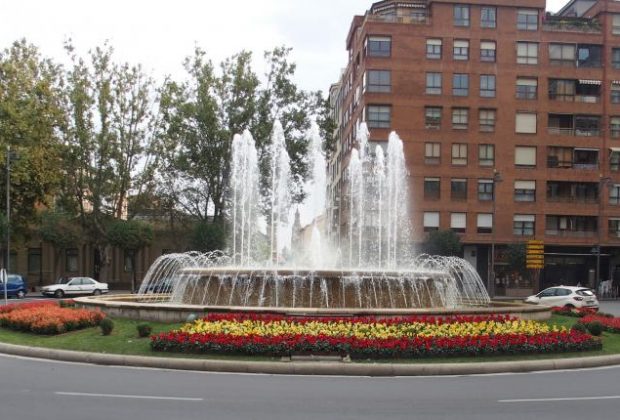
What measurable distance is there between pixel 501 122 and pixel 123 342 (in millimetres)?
45066

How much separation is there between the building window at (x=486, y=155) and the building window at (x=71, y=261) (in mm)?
33030

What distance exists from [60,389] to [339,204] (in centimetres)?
5725

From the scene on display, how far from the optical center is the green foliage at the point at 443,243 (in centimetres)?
4962

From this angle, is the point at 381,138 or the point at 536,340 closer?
the point at 536,340

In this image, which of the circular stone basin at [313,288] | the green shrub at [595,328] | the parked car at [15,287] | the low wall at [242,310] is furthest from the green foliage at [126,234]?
the green shrub at [595,328]

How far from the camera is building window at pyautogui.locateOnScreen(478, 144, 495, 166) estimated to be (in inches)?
2153

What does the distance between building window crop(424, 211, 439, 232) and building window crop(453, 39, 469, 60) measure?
1213 cm

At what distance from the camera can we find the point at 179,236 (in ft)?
181

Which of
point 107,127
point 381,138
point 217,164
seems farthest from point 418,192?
point 107,127

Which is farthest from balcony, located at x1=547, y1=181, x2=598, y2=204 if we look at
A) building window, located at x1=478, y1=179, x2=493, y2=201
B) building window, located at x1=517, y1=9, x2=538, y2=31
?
building window, located at x1=517, y1=9, x2=538, y2=31

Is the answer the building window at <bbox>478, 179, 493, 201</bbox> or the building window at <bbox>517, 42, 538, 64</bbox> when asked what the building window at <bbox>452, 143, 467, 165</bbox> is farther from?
the building window at <bbox>517, 42, 538, 64</bbox>

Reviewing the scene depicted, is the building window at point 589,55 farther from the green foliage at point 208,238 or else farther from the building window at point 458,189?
the green foliage at point 208,238

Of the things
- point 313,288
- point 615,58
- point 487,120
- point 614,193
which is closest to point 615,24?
point 615,58

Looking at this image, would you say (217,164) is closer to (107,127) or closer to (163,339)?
(107,127)
